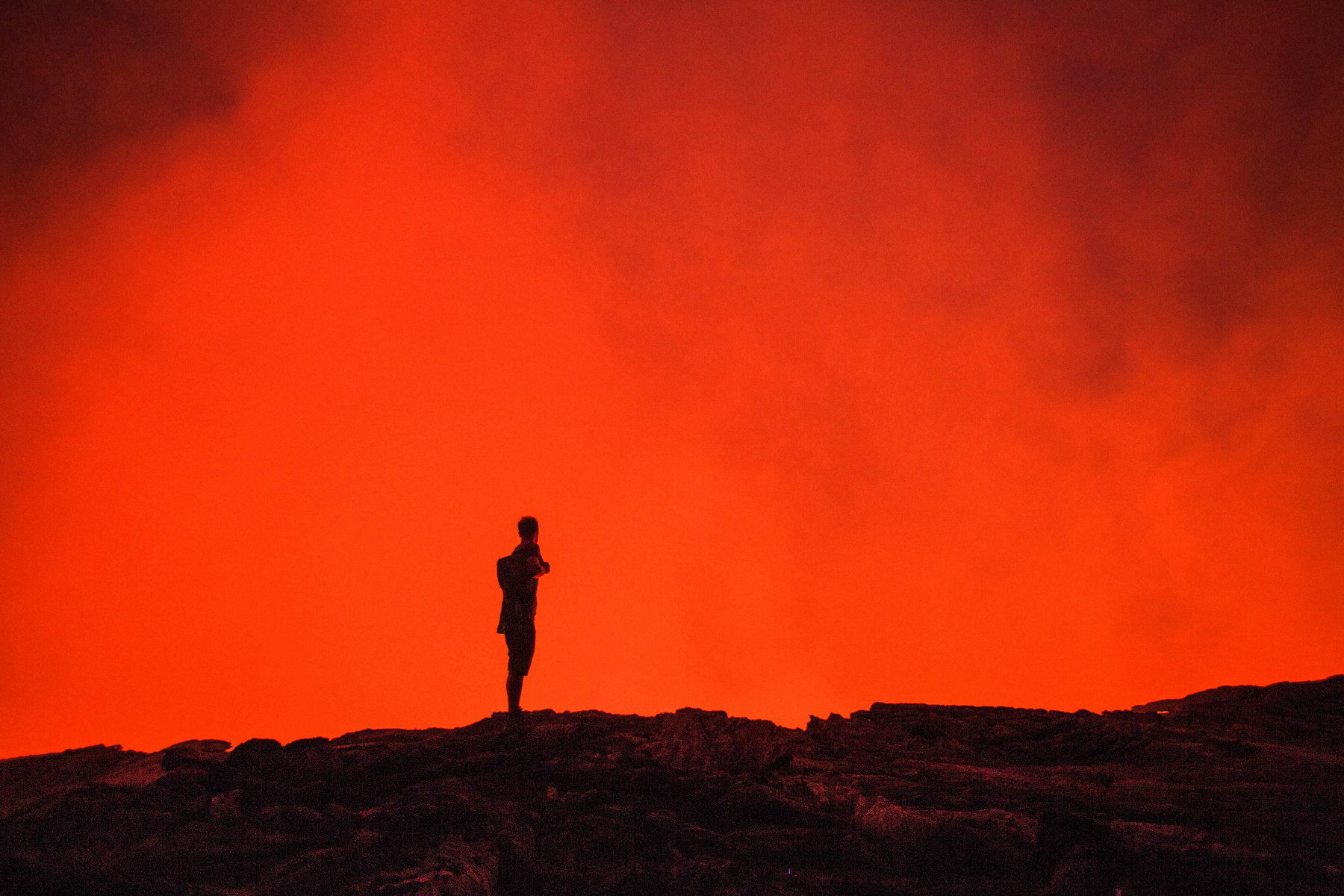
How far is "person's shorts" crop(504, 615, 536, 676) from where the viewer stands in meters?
17.6

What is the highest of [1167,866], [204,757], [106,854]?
[204,757]

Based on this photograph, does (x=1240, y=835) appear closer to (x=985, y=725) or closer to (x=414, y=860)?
(x=985, y=725)

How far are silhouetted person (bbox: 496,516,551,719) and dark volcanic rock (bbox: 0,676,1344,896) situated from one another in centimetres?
130

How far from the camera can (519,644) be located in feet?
57.7

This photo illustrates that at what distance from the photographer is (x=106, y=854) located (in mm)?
10641

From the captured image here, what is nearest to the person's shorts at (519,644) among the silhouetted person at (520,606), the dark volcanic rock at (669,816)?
the silhouetted person at (520,606)

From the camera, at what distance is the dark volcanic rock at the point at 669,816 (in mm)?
9875

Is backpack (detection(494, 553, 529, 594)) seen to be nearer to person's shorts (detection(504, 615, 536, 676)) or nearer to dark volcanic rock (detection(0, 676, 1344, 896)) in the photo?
person's shorts (detection(504, 615, 536, 676))

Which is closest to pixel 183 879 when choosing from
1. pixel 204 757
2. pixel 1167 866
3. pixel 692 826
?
pixel 204 757

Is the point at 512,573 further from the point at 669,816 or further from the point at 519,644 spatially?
the point at 669,816

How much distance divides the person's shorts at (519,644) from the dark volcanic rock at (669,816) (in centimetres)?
147

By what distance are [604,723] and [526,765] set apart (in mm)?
3827

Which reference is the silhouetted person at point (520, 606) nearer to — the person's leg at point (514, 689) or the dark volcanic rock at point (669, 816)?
the person's leg at point (514, 689)

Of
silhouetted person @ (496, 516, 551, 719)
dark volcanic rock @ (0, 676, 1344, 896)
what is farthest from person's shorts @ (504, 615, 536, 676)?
dark volcanic rock @ (0, 676, 1344, 896)
